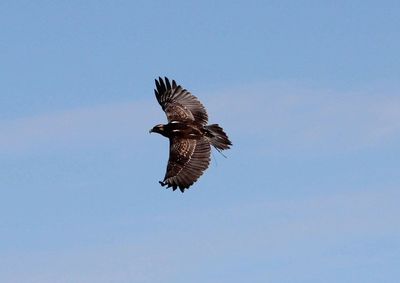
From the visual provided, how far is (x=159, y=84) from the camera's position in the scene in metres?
41.4

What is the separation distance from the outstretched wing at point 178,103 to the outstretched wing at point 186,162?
151 centimetres

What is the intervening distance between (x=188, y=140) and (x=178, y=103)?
10.9ft

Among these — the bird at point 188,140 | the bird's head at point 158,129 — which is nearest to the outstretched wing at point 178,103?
the bird at point 188,140

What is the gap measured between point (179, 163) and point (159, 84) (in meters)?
5.32

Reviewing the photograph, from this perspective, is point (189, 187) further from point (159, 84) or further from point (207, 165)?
point (159, 84)

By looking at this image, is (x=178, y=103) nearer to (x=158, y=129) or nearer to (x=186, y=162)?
(x=158, y=129)

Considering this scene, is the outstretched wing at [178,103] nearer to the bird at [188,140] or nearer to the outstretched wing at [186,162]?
the bird at [188,140]

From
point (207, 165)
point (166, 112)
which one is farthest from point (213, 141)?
point (166, 112)

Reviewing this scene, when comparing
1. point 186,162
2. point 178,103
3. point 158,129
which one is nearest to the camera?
point 186,162

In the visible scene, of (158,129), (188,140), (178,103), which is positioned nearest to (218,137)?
(188,140)

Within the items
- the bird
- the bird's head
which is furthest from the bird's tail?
the bird's head

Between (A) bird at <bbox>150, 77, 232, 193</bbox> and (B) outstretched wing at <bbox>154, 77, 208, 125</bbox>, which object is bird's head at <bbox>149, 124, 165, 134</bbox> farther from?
(B) outstretched wing at <bbox>154, 77, 208, 125</bbox>

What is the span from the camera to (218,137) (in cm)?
3741

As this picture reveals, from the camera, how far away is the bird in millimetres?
36584
